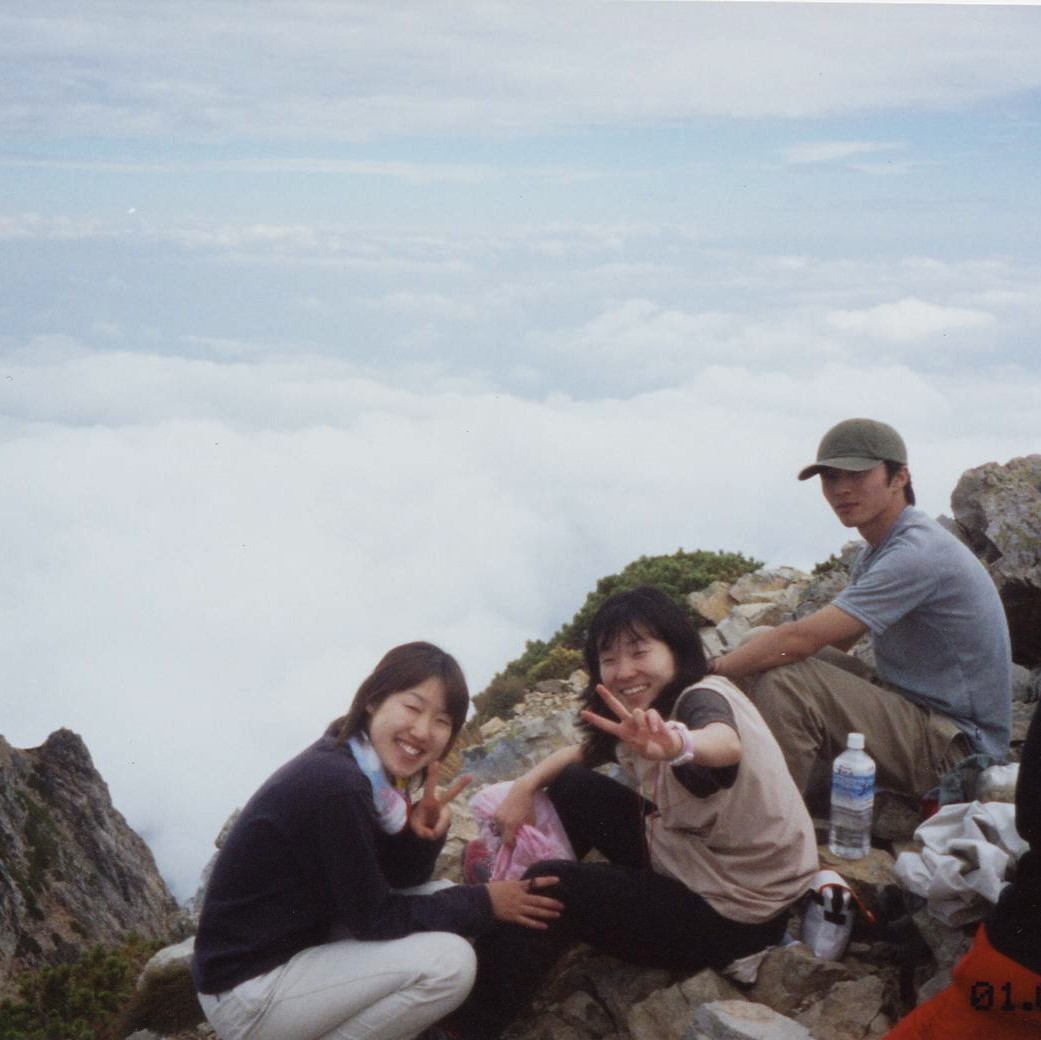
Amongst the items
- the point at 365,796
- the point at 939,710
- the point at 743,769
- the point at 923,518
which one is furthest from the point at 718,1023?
the point at 923,518

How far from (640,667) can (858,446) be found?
85.1 inches

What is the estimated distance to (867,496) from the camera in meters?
6.41

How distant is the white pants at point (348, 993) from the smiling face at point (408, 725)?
0.74 m

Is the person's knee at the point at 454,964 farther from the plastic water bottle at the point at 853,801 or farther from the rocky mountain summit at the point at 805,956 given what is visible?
the plastic water bottle at the point at 853,801

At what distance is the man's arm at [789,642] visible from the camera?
620cm

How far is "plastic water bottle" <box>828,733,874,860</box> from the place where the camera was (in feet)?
A: 19.6

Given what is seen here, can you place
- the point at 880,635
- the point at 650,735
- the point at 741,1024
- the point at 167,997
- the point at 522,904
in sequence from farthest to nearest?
the point at 167,997 < the point at 880,635 < the point at 522,904 < the point at 741,1024 < the point at 650,735

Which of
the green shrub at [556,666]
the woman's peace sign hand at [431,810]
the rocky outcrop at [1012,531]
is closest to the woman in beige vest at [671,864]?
the woman's peace sign hand at [431,810]

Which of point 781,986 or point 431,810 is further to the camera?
point 431,810

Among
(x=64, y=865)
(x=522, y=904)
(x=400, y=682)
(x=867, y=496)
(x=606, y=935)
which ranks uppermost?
(x=867, y=496)

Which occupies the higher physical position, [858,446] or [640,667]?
[858,446]

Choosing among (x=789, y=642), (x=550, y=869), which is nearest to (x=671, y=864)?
(x=550, y=869)

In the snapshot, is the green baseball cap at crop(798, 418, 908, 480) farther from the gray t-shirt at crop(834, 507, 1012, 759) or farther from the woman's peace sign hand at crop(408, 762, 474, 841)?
the woman's peace sign hand at crop(408, 762, 474, 841)

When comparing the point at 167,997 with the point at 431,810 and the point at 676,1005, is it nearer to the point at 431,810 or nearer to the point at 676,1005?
the point at 431,810
